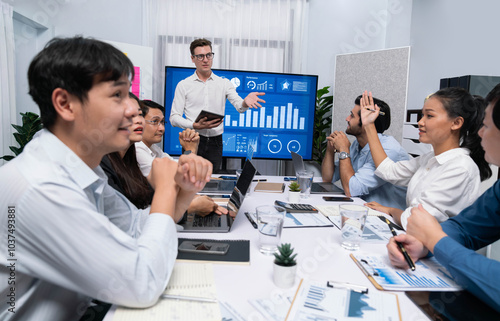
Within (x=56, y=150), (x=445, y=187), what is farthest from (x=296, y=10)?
(x=56, y=150)

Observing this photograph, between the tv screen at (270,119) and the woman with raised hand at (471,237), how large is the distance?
9.68 ft

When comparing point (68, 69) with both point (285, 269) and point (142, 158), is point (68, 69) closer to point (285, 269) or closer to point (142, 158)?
point (285, 269)

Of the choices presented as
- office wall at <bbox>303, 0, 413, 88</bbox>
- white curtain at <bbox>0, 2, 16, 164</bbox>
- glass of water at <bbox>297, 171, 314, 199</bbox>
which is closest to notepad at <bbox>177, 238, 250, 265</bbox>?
glass of water at <bbox>297, 171, 314, 199</bbox>

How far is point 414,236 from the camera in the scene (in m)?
1.03

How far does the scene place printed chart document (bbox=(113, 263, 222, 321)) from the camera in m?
0.67

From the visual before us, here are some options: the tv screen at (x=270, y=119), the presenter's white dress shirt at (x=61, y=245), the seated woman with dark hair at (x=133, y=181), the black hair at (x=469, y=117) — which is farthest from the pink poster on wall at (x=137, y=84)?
the presenter's white dress shirt at (x=61, y=245)

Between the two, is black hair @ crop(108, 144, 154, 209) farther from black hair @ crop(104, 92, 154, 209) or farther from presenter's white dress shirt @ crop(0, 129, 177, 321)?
presenter's white dress shirt @ crop(0, 129, 177, 321)

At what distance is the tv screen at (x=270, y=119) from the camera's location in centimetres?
402

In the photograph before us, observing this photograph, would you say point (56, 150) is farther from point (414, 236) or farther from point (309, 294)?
point (414, 236)

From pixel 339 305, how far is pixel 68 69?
30.4 inches

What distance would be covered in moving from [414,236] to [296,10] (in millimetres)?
3749

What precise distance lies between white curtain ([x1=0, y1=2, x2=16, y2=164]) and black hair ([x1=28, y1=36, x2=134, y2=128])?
314cm

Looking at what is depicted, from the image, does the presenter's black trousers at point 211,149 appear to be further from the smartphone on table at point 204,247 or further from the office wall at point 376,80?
the smartphone on table at point 204,247

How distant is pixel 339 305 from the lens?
2.42 ft
